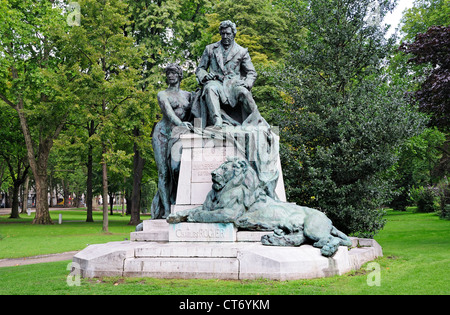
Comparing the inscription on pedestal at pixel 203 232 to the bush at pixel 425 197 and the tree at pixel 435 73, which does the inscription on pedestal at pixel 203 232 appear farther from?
the bush at pixel 425 197

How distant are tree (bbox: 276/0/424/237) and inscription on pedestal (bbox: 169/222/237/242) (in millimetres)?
6058

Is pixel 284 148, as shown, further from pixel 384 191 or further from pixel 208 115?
pixel 208 115

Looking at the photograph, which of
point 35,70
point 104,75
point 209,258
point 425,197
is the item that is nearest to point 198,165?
point 209,258

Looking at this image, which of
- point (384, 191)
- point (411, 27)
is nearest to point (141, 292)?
point (384, 191)

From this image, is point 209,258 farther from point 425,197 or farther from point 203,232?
point 425,197

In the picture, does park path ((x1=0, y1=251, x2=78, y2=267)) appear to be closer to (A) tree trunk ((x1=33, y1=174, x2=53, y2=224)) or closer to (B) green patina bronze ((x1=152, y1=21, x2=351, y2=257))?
(B) green patina bronze ((x1=152, y1=21, x2=351, y2=257))

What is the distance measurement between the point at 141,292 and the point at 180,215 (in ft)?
6.77

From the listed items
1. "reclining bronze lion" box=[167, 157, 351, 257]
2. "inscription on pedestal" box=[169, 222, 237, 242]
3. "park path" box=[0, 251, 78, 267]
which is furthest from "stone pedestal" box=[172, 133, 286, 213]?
"park path" box=[0, 251, 78, 267]

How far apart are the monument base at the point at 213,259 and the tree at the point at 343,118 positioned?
5631 mm

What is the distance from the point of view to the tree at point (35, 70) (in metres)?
24.2

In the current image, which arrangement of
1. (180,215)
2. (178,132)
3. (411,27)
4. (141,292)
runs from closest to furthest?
(141,292)
(180,215)
(178,132)
(411,27)

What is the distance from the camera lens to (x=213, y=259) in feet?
22.5

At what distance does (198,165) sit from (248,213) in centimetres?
156

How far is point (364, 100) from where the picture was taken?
44.7 ft
